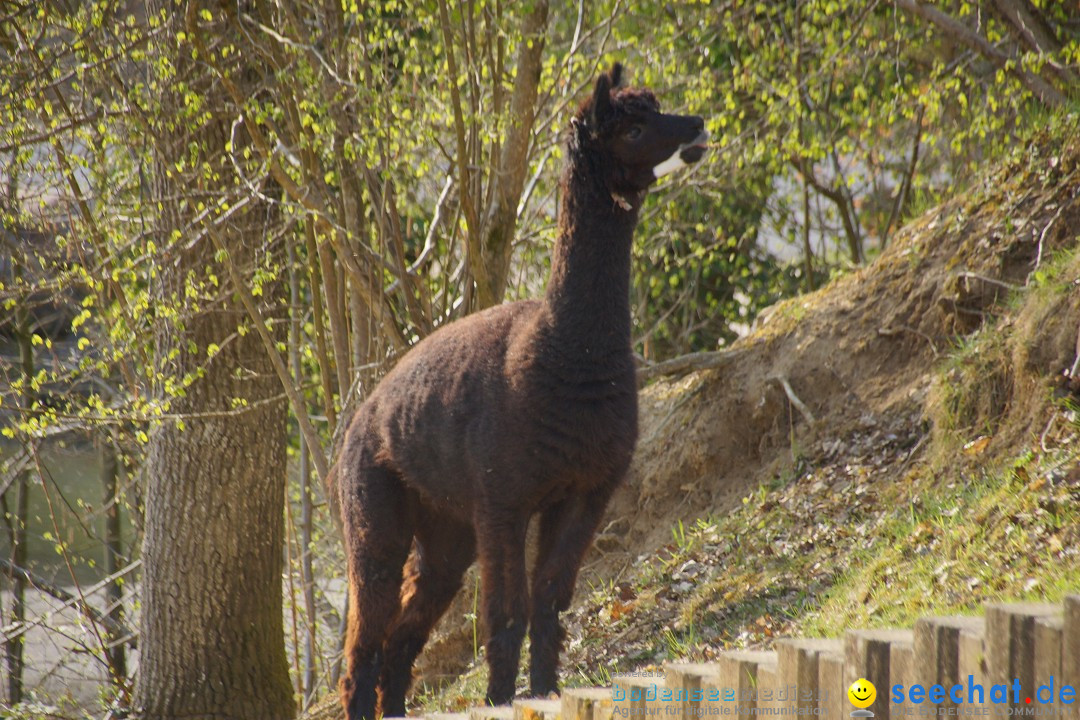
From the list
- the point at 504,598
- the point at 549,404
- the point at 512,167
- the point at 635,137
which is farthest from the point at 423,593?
the point at 512,167

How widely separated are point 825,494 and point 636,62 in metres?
4.59

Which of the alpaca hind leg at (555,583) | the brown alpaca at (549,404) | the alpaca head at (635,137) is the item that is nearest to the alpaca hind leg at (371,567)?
the brown alpaca at (549,404)

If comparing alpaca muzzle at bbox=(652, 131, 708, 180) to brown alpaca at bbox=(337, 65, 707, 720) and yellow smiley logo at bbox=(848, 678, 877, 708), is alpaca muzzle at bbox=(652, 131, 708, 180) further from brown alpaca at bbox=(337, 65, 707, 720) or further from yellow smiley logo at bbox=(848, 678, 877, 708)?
yellow smiley logo at bbox=(848, 678, 877, 708)

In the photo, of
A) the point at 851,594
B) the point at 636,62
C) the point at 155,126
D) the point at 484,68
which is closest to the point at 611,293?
the point at 851,594

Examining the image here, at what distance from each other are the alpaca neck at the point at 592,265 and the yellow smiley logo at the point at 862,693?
220 centimetres

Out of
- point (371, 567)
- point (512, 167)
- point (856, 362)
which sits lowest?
point (371, 567)

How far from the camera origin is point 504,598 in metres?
4.70

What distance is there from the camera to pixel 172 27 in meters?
7.20

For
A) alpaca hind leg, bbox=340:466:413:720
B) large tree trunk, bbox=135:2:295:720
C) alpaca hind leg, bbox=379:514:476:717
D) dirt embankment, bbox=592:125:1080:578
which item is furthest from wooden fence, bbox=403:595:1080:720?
large tree trunk, bbox=135:2:295:720

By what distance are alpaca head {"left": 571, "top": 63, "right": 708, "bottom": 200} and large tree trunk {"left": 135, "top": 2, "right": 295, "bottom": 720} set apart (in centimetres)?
367

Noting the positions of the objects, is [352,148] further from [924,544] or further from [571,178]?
[924,544]

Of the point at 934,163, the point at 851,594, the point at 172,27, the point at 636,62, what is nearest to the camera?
the point at 851,594

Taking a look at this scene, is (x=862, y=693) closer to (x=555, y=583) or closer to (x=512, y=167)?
(x=555, y=583)

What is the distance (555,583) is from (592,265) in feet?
4.57
